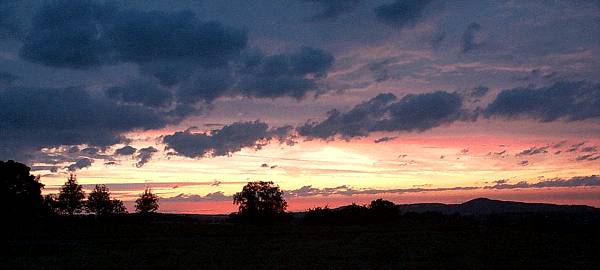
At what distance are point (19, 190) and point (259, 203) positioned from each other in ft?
153

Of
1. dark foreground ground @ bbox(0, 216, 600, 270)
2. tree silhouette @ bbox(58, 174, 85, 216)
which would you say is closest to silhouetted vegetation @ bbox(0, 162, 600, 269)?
dark foreground ground @ bbox(0, 216, 600, 270)

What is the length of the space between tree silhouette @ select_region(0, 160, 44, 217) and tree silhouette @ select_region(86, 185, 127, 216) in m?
32.4

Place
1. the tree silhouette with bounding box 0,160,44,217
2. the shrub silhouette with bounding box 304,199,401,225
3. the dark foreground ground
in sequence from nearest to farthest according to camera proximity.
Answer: the dark foreground ground < the tree silhouette with bounding box 0,160,44,217 < the shrub silhouette with bounding box 304,199,401,225

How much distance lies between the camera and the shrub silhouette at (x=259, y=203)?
11425cm

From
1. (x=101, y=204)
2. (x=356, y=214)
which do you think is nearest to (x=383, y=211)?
(x=356, y=214)

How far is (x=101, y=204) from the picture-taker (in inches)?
4791

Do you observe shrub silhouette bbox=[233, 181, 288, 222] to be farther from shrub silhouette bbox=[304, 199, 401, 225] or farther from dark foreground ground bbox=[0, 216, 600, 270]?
dark foreground ground bbox=[0, 216, 600, 270]

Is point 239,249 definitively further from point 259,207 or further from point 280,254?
point 259,207

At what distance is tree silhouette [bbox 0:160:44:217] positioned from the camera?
8062cm

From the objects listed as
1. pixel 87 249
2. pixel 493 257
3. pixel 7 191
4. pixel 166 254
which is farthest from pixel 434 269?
pixel 7 191

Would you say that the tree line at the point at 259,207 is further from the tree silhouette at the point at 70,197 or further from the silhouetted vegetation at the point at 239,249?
the silhouetted vegetation at the point at 239,249

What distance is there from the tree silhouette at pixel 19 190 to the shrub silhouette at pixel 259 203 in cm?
4023

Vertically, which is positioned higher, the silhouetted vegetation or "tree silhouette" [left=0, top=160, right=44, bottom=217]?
"tree silhouette" [left=0, top=160, right=44, bottom=217]

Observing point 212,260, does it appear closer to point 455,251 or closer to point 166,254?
point 166,254
